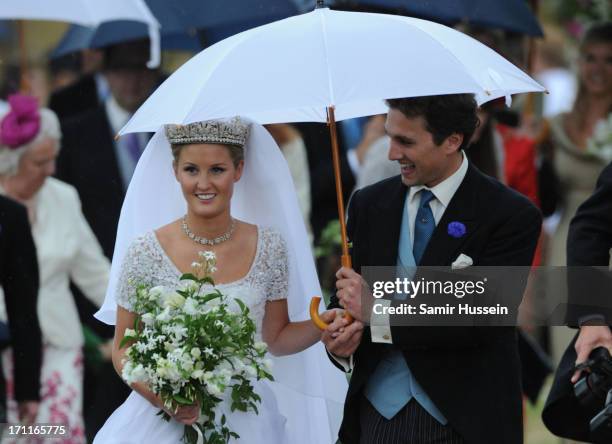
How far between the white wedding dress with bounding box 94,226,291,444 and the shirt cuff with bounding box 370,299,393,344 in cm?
62

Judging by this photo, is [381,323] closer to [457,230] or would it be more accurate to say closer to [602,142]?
[457,230]

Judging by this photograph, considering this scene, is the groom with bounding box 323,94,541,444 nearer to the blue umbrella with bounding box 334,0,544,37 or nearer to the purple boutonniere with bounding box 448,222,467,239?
the purple boutonniere with bounding box 448,222,467,239

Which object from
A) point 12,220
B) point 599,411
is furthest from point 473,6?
point 599,411

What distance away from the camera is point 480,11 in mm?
8555

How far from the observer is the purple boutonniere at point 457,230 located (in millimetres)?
5594

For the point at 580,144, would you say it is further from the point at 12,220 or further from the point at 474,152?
the point at 12,220

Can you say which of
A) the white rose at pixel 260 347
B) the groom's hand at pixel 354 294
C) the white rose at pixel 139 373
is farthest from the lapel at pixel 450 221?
the white rose at pixel 139 373

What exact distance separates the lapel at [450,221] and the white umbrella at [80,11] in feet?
9.98

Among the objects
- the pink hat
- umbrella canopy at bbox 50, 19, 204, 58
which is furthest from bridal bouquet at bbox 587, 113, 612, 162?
the pink hat

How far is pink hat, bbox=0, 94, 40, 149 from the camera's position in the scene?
880cm

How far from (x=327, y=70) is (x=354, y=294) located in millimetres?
867

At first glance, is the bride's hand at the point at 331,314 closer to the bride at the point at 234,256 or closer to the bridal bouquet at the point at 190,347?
the bridal bouquet at the point at 190,347

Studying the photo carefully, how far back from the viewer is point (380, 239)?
226 inches

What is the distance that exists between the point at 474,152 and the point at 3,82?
7.97 meters
